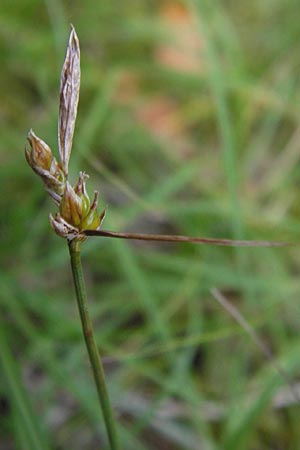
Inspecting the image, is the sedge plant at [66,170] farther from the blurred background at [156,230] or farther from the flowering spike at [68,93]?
the blurred background at [156,230]

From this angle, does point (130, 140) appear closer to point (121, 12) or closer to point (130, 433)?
point (121, 12)

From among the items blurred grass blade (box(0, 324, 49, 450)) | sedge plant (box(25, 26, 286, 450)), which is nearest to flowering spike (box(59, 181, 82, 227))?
sedge plant (box(25, 26, 286, 450))

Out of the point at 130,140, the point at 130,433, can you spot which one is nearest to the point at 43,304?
the point at 130,433

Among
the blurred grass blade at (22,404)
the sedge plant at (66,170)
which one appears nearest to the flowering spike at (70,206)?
the sedge plant at (66,170)

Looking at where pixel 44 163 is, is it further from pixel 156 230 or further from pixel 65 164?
pixel 156 230

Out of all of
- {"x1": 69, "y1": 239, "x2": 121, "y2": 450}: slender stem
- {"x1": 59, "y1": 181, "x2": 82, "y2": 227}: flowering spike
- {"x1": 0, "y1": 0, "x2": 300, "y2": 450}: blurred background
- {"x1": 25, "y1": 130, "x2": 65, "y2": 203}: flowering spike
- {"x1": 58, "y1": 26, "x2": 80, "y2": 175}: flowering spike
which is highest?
{"x1": 0, "y1": 0, "x2": 300, "y2": 450}: blurred background

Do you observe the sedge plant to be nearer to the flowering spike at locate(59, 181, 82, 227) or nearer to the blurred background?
the flowering spike at locate(59, 181, 82, 227)
